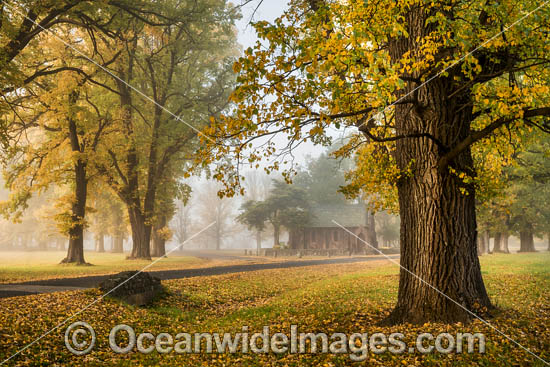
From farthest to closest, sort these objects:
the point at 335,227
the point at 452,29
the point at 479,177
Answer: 1. the point at 335,227
2. the point at 479,177
3. the point at 452,29

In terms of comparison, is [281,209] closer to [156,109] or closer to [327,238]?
[327,238]

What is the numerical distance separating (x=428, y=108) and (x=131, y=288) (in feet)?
29.7

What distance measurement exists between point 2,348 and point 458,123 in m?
9.30

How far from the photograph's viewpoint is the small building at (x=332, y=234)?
152 ft

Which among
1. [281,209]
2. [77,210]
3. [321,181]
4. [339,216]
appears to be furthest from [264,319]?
[321,181]

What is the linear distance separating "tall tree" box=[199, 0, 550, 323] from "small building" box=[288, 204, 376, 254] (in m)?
38.7

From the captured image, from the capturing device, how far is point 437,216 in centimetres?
716

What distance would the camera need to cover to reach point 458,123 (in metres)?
7.41

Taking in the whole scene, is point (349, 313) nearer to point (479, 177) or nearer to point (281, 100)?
point (479, 177)

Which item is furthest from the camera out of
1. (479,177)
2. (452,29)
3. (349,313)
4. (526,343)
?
(349,313)

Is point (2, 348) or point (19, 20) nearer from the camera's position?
point (2, 348)

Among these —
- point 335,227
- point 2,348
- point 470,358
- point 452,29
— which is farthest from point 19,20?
point 335,227

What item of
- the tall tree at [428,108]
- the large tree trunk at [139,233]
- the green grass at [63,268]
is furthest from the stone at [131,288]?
the large tree trunk at [139,233]

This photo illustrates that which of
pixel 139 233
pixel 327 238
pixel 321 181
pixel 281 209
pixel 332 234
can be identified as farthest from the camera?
pixel 321 181
